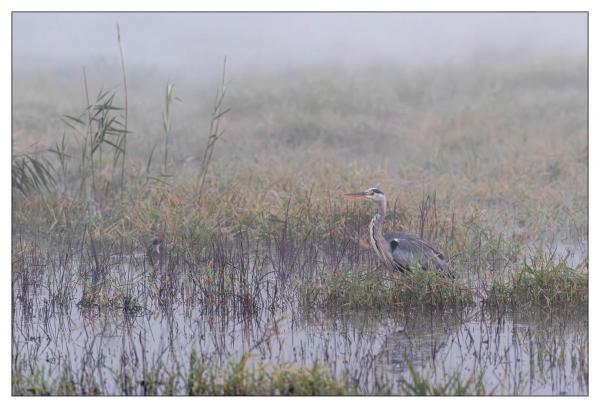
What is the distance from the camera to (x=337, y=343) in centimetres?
614

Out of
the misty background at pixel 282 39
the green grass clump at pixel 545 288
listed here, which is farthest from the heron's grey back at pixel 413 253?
the misty background at pixel 282 39

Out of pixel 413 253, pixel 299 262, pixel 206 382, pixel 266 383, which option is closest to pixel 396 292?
pixel 413 253

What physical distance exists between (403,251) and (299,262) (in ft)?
2.99

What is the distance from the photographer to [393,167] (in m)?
13.0

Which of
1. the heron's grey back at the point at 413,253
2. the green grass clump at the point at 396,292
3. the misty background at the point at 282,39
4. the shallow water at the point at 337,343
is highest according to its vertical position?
the misty background at the point at 282,39

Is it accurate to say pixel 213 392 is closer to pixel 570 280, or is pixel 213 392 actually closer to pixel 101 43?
pixel 570 280

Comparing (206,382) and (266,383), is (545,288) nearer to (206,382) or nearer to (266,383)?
(266,383)

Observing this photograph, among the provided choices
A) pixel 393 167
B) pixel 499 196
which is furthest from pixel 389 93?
pixel 499 196

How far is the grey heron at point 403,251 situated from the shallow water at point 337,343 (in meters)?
0.70

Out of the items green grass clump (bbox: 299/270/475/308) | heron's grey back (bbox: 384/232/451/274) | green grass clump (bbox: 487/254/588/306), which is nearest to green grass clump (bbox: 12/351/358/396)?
green grass clump (bbox: 299/270/475/308)

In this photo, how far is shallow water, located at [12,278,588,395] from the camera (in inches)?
215

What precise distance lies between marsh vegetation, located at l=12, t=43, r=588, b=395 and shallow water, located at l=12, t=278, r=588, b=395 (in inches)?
0.8

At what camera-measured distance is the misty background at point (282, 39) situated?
701 inches

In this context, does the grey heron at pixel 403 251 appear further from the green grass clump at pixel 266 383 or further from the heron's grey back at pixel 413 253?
the green grass clump at pixel 266 383
